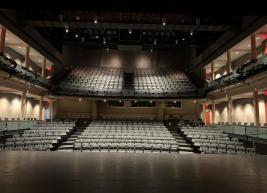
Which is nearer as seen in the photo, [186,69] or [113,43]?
[113,43]

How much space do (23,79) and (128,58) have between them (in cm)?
1492

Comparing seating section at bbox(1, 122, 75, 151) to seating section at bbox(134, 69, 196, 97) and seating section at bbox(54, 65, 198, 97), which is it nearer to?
seating section at bbox(54, 65, 198, 97)

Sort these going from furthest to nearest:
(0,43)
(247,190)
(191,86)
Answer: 1. (191,86)
2. (0,43)
3. (247,190)

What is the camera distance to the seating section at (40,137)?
430 inches

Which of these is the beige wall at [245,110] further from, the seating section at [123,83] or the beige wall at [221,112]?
the seating section at [123,83]

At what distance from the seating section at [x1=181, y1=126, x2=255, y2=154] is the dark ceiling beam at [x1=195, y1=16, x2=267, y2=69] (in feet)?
21.0

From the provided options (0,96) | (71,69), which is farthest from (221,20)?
(0,96)

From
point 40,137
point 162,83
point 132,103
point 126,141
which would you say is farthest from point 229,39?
point 40,137

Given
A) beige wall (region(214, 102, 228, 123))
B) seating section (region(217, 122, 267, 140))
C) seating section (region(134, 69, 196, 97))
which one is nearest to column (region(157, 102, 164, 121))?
seating section (region(134, 69, 196, 97))

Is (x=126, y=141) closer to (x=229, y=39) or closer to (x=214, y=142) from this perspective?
(x=214, y=142)

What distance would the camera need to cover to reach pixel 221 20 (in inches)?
582

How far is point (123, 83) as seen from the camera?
21.9 metres

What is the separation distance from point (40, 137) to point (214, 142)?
995 cm

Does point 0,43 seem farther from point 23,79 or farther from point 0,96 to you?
point 0,96
